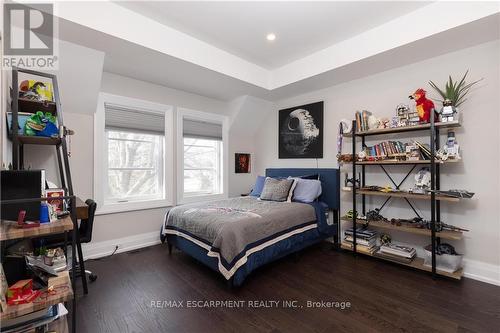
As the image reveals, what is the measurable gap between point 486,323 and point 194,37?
12.3 feet

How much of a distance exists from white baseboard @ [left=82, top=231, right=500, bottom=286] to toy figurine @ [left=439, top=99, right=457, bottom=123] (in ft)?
4.99

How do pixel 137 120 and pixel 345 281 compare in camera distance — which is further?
pixel 137 120

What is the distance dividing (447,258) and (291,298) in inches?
66.9

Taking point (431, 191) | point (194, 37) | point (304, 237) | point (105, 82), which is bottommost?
point (304, 237)

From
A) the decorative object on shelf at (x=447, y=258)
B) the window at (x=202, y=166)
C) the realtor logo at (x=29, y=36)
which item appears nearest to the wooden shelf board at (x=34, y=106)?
the realtor logo at (x=29, y=36)

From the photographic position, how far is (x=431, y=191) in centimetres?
238

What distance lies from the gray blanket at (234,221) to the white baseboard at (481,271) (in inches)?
64.4

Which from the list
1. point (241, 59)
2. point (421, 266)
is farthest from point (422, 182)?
point (241, 59)

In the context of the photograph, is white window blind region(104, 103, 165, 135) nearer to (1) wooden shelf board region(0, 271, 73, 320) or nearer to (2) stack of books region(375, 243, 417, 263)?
(1) wooden shelf board region(0, 271, 73, 320)

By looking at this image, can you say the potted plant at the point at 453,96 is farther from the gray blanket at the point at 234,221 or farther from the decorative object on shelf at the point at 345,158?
the gray blanket at the point at 234,221

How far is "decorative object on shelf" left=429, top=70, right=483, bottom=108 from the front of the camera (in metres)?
2.40

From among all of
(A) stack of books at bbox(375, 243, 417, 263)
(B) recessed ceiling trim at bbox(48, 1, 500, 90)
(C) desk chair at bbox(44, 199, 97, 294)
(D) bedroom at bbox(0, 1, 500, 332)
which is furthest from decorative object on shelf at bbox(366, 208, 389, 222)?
(C) desk chair at bbox(44, 199, 97, 294)

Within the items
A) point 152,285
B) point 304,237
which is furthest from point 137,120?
point 304,237

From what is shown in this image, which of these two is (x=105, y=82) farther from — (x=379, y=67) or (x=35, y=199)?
(x=379, y=67)
